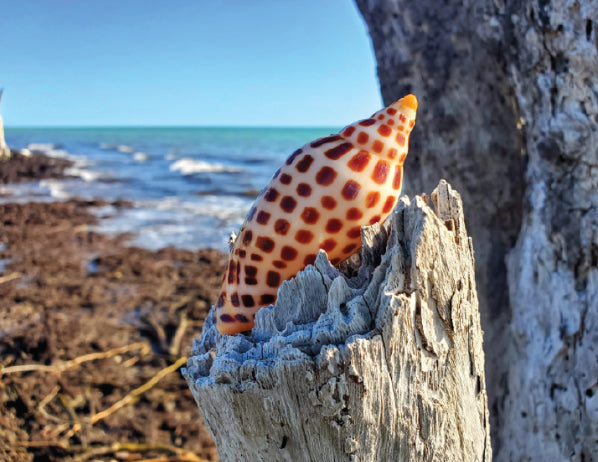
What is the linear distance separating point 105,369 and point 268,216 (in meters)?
3.86

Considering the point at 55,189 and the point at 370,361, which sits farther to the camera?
the point at 55,189

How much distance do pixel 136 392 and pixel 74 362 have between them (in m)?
0.79

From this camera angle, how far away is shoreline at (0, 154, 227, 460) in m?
3.73

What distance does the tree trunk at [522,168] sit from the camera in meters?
2.02

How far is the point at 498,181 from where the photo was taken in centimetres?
→ 251

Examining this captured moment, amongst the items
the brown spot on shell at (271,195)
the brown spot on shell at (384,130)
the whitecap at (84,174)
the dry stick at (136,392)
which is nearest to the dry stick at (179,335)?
the dry stick at (136,392)

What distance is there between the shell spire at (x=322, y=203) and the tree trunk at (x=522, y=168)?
37.9 inches

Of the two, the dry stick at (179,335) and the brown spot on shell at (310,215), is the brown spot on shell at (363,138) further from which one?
the dry stick at (179,335)

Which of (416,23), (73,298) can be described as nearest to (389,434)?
(416,23)

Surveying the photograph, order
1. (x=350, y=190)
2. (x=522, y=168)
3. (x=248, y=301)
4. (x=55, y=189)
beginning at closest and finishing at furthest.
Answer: (x=350, y=190)
(x=248, y=301)
(x=522, y=168)
(x=55, y=189)

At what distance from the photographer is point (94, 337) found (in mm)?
5281

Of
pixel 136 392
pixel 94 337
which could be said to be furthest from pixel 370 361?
pixel 94 337

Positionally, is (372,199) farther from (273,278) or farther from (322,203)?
(273,278)

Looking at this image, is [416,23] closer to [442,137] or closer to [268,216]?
[442,137]
